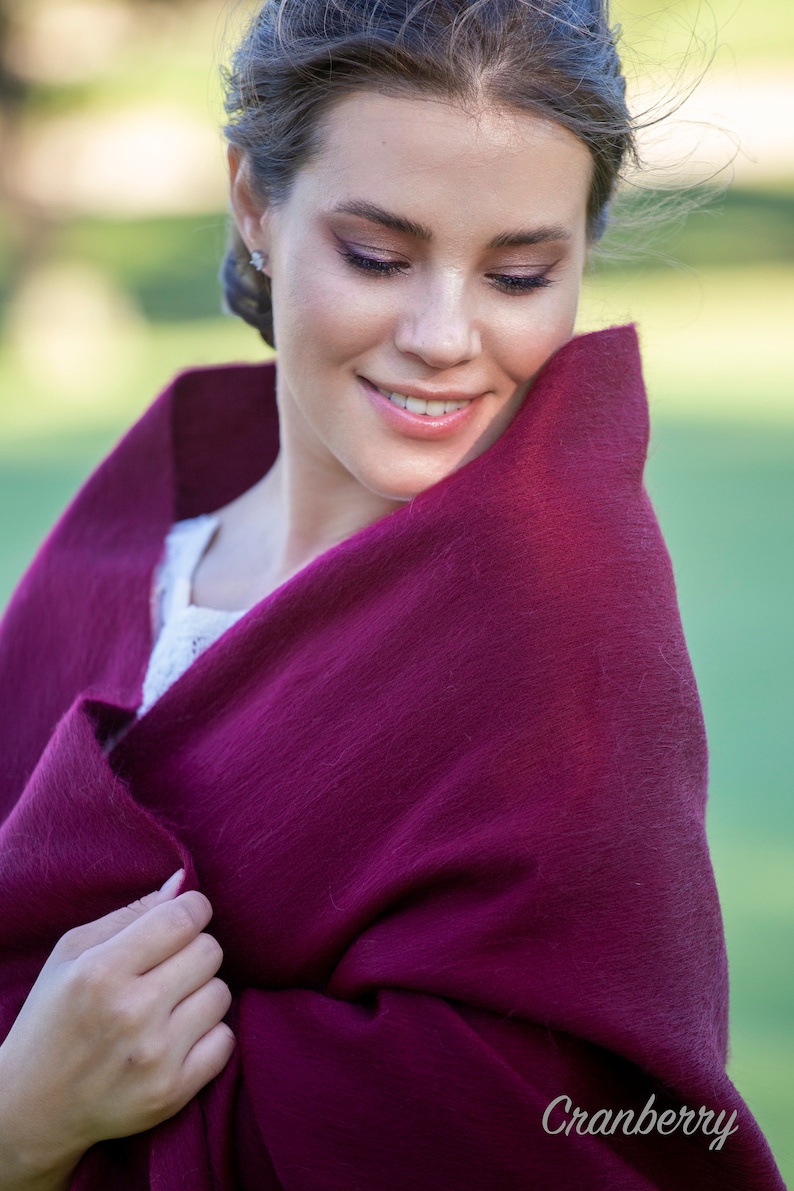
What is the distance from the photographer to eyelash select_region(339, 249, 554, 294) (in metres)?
1.31

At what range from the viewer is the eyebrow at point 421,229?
1271 millimetres

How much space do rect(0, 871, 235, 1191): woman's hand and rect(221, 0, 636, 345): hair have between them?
0.80 metres

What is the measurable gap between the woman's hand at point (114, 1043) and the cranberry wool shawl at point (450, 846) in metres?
0.03

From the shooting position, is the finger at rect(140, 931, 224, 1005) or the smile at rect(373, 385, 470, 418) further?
the smile at rect(373, 385, 470, 418)

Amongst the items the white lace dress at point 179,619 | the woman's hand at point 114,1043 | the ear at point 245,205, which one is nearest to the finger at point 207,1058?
the woman's hand at point 114,1043

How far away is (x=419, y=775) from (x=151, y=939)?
296mm

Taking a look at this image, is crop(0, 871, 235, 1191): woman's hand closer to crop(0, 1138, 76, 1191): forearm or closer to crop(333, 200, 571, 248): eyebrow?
crop(0, 1138, 76, 1191): forearm

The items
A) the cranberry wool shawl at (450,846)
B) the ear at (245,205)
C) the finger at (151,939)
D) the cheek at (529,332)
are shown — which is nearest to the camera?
the cranberry wool shawl at (450,846)

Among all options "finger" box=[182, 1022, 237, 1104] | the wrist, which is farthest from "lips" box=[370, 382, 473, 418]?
the wrist

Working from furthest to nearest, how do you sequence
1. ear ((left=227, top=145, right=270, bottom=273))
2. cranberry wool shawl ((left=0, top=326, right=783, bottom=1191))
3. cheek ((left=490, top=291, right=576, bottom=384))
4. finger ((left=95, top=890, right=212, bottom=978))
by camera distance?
ear ((left=227, top=145, right=270, bottom=273)) → cheek ((left=490, top=291, right=576, bottom=384)) → finger ((left=95, top=890, right=212, bottom=978)) → cranberry wool shawl ((left=0, top=326, right=783, bottom=1191))

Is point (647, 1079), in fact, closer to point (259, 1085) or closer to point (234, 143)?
point (259, 1085)

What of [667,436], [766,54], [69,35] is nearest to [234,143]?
[667,436]

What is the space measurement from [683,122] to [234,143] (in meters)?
0.54

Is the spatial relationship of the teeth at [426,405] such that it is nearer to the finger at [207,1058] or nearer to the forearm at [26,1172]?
the finger at [207,1058]
